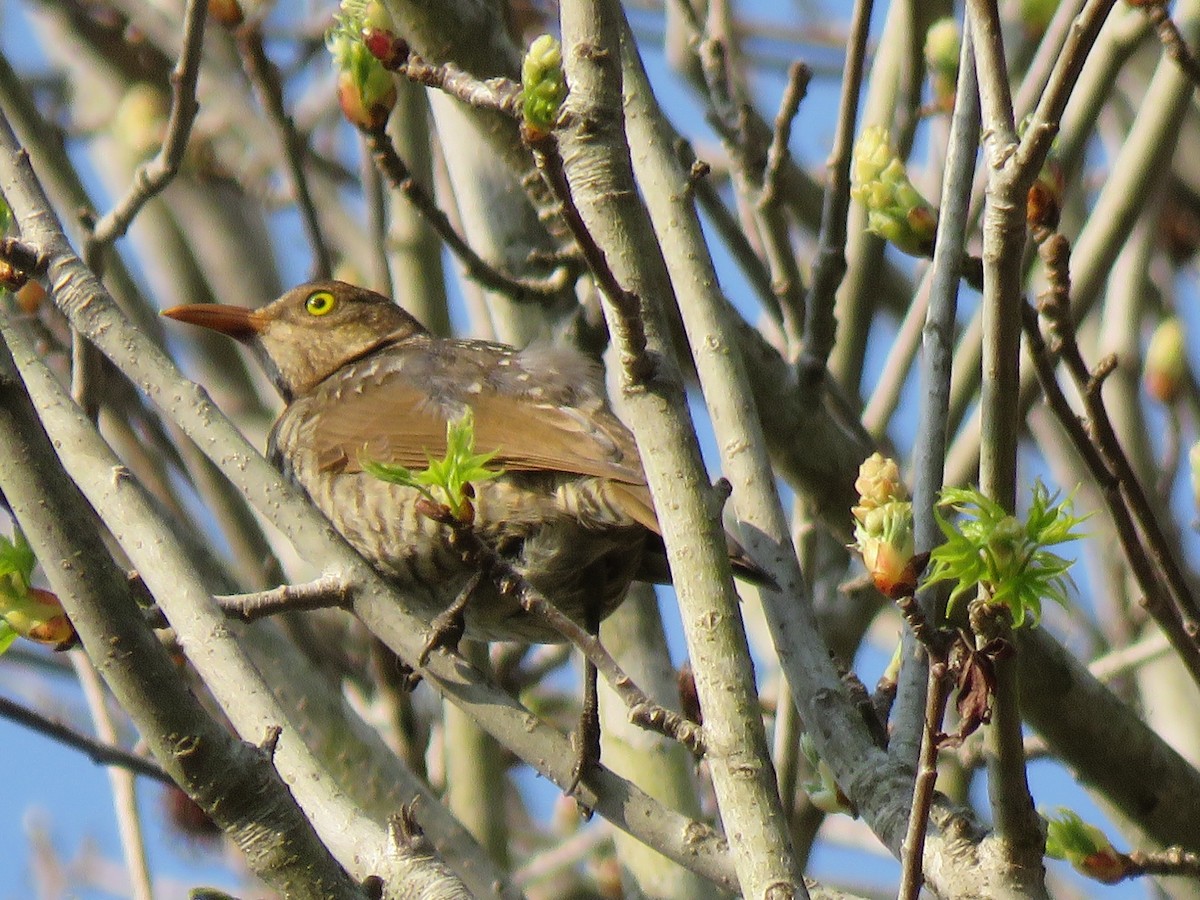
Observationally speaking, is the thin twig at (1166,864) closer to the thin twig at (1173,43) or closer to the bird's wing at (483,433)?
the bird's wing at (483,433)

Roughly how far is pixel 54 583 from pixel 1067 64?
136 cm

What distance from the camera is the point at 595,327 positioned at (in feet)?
13.4

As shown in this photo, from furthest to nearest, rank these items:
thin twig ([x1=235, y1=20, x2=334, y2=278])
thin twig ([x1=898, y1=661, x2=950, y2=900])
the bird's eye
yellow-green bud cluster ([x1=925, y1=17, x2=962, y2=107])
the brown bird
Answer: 1. the bird's eye
2. thin twig ([x1=235, y1=20, x2=334, y2=278])
3. yellow-green bud cluster ([x1=925, y1=17, x2=962, y2=107])
4. the brown bird
5. thin twig ([x1=898, y1=661, x2=950, y2=900])

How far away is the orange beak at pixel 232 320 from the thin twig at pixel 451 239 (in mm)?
836

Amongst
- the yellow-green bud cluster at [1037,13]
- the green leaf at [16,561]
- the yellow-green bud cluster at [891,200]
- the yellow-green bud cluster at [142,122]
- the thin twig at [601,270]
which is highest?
the yellow-green bud cluster at [142,122]

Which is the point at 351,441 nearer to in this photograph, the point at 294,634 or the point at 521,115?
the point at 294,634

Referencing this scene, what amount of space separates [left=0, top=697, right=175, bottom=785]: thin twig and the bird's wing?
70 cm

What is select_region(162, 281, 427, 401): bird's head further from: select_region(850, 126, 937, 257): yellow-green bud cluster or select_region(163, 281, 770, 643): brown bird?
select_region(850, 126, 937, 257): yellow-green bud cluster

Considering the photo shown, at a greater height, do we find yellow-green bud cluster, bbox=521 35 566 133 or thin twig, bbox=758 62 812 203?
thin twig, bbox=758 62 812 203

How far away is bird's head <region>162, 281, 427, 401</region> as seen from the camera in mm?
4703

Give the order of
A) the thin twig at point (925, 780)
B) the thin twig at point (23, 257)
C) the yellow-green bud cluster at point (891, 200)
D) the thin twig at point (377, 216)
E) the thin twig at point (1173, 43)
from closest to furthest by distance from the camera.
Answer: the thin twig at point (925, 780) → the thin twig at point (23, 257) → the yellow-green bud cluster at point (891, 200) → the thin twig at point (1173, 43) → the thin twig at point (377, 216)

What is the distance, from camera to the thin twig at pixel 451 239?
3.53 m

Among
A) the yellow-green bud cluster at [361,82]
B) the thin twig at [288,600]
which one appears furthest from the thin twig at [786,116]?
the thin twig at [288,600]

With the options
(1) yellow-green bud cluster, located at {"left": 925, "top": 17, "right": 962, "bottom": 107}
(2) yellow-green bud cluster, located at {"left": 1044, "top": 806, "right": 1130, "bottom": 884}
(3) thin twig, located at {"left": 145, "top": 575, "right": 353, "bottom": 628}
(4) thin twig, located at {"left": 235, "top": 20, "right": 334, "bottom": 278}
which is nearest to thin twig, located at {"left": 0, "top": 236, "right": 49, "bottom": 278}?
(3) thin twig, located at {"left": 145, "top": 575, "right": 353, "bottom": 628}
